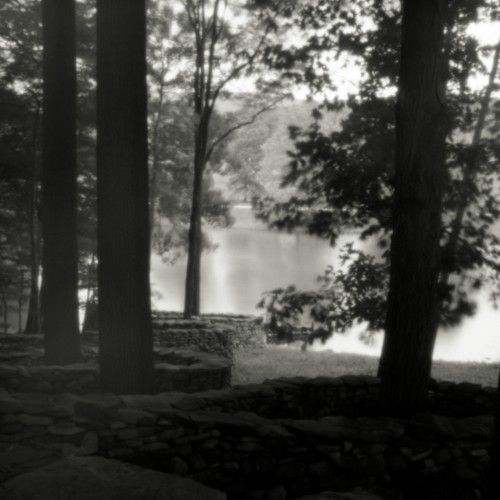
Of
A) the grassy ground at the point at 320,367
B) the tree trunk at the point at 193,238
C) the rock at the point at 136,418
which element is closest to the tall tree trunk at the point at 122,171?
the rock at the point at 136,418

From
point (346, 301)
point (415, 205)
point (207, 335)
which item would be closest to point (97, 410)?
point (415, 205)

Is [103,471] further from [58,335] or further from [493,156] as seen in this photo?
[493,156]

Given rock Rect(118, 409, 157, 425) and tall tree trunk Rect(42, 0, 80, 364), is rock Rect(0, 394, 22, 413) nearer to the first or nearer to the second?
rock Rect(118, 409, 157, 425)

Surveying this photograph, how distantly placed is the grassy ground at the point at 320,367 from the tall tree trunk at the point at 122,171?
724 centimetres

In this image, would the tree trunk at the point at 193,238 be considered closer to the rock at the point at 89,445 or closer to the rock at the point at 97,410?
the rock at the point at 97,410

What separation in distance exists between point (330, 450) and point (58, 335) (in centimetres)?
527

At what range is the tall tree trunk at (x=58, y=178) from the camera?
9562 millimetres

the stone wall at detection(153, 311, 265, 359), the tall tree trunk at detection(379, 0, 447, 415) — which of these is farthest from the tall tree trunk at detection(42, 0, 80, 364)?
the stone wall at detection(153, 311, 265, 359)

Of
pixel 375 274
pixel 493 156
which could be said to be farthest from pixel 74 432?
pixel 493 156

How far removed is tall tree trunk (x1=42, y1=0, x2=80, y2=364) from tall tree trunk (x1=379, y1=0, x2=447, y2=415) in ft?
14.8

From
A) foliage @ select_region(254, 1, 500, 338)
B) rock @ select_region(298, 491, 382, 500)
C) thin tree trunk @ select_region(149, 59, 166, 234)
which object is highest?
thin tree trunk @ select_region(149, 59, 166, 234)

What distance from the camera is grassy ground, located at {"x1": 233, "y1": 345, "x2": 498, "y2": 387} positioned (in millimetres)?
15141

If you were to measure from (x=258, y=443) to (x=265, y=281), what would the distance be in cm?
3797

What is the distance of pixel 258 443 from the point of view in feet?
17.1
